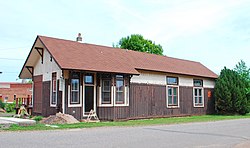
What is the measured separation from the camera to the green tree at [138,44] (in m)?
53.3

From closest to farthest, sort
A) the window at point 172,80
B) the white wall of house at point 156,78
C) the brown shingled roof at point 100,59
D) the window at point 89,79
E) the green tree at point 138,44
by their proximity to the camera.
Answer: the brown shingled roof at point 100,59, the window at point 89,79, the white wall of house at point 156,78, the window at point 172,80, the green tree at point 138,44

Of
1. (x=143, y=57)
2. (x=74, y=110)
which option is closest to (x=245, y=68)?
(x=143, y=57)

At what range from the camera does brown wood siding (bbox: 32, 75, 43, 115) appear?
73.4 feet

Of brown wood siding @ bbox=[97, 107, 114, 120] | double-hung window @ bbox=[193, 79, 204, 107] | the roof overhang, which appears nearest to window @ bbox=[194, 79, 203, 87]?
double-hung window @ bbox=[193, 79, 204, 107]

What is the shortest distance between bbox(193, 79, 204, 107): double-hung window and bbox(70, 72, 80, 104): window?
1307 cm

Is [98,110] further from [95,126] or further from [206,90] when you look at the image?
[206,90]

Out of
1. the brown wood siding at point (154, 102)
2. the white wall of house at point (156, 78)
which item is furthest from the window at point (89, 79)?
the white wall of house at point (156, 78)

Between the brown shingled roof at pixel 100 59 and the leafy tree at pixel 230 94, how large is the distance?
311 cm

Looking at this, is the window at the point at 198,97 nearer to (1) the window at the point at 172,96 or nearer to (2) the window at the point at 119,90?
(1) the window at the point at 172,96

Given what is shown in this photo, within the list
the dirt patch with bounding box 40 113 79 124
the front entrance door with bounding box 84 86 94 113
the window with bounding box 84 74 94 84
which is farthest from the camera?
the front entrance door with bounding box 84 86 94 113

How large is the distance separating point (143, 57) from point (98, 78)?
7751 mm

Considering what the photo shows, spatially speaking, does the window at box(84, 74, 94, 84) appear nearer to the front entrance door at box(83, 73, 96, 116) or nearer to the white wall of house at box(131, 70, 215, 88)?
the front entrance door at box(83, 73, 96, 116)

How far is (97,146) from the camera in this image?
9.97 meters

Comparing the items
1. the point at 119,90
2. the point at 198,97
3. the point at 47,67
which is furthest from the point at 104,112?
the point at 198,97
